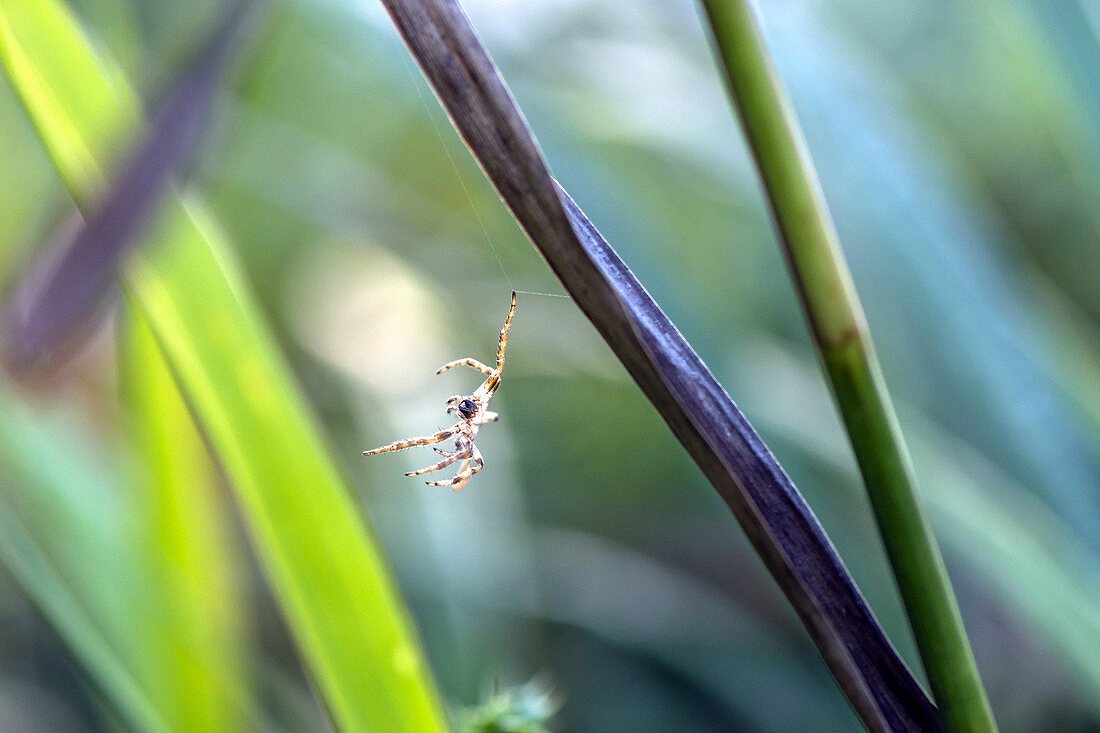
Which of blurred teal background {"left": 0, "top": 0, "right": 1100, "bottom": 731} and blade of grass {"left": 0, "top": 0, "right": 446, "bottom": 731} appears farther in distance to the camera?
blurred teal background {"left": 0, "top": 0, "right": 1100, "bottom": 731}

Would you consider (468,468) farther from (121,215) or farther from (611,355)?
(121,215)

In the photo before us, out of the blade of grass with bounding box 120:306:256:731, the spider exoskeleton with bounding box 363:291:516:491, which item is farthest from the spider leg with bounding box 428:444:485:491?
the blade of grass with bounding box 120:306:256:731

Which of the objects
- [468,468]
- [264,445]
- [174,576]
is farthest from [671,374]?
[468,468]

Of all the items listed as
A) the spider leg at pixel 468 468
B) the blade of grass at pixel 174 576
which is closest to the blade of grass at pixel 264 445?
the blade of grass at pixel 174 576

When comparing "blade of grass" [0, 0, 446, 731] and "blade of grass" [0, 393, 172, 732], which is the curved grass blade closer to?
"blade of grass" [0, 0, 446, 731]

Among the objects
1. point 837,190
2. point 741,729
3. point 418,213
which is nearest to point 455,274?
point 418,213
